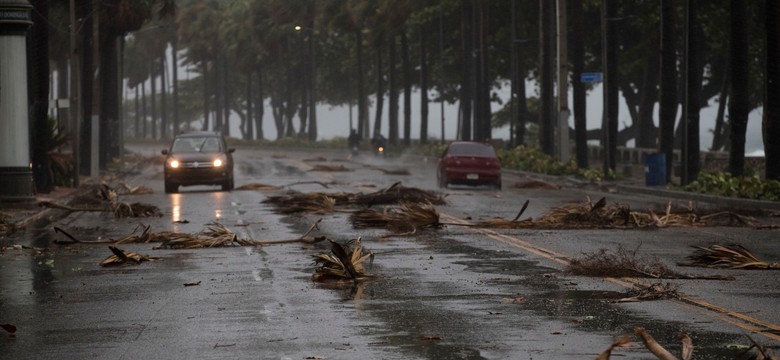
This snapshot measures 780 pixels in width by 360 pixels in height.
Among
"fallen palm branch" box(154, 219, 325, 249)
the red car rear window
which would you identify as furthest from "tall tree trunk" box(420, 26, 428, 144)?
"fallen palm branch" box(154, 219, 325, 249)

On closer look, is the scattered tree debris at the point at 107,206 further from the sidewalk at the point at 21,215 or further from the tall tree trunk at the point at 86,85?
the tall tree trunk at the point at 86,85

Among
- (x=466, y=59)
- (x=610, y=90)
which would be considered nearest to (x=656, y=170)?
(x=610, y=90)

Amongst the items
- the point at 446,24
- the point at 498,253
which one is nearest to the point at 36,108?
the point at 498,253

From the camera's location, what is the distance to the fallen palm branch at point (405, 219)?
85.7 ft

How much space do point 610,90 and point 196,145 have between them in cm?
1580

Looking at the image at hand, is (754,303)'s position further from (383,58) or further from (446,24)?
(383,58)

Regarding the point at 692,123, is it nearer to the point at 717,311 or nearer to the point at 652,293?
the point at 652,293

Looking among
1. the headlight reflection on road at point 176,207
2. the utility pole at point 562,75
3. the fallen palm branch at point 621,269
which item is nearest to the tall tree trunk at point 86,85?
the headlight reflection on road at point 176,207

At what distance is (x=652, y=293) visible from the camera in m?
15.3

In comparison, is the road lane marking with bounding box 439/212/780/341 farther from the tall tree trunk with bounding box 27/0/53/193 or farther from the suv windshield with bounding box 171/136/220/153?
the suv windshield with bounding box 171/136/220/153

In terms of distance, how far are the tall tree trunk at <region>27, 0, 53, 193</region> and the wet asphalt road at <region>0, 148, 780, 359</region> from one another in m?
16.1

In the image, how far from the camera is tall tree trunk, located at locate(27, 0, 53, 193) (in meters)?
41.9

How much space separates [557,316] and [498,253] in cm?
758

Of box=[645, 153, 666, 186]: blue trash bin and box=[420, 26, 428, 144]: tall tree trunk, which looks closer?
box=[645, 153, 666, 186]: blue trash bin
